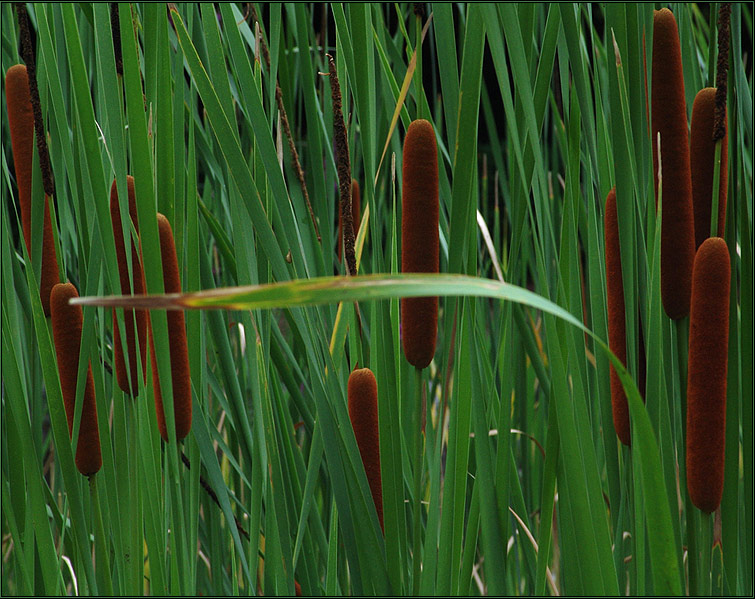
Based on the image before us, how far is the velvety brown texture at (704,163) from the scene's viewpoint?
1.55ft

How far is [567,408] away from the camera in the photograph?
0.40 metres

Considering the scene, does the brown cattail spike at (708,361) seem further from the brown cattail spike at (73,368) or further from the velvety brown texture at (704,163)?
the brown cattail spike at (73,368)

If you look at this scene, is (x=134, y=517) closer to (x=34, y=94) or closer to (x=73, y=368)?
(x=73, y=368)

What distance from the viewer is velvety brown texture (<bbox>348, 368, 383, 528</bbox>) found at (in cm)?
48

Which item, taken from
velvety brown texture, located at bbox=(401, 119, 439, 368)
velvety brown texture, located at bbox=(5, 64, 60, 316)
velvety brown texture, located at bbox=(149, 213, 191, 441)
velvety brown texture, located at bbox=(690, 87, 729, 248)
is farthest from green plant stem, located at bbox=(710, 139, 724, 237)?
velvety brown texture, located at bbox=(5, 64, 60, 316)

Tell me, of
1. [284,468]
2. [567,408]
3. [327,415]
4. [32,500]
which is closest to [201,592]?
[284,468]

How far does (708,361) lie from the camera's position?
1.34 ft

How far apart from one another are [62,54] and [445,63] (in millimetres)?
430

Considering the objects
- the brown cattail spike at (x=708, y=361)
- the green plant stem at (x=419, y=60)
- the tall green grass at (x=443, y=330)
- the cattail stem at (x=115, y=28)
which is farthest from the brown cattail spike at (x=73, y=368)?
the brown cattail spike at (x=708, y=361)

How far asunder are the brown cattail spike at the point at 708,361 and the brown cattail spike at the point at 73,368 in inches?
15.5

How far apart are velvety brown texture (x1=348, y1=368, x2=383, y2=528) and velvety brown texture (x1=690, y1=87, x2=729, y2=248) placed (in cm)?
24

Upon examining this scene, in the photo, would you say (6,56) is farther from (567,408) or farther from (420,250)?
(567,408)

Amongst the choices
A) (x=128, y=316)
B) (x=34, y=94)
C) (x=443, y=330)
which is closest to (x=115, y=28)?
(x=34, y=94)

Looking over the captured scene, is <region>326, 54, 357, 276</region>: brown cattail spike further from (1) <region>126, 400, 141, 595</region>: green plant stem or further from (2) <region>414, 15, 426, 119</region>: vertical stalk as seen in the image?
(1) <region>126, 400, 141, 595</region>: green plant stem
